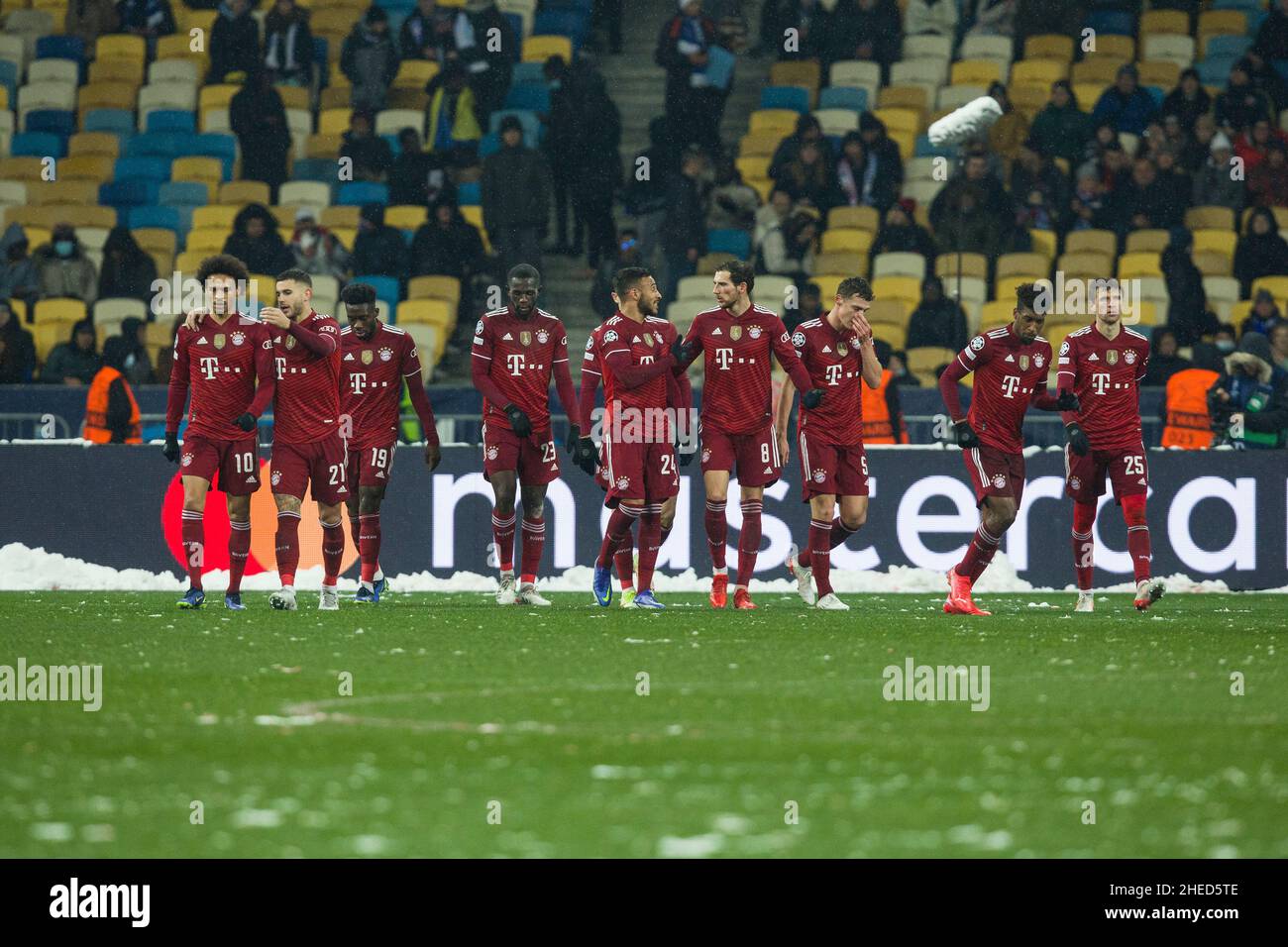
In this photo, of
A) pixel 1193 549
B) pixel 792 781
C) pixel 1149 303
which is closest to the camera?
pixel 792 781

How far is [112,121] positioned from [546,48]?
537 centimetres

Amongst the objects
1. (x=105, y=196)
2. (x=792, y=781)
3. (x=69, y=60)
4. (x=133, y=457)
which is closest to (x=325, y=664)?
(x=792, y=781)

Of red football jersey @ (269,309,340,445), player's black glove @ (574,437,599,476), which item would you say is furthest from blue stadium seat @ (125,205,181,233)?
player's black glove @ (574,437,599,476)

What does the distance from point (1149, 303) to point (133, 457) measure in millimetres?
9770

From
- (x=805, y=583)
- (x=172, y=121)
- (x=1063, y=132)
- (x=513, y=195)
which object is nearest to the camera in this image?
(x=805, y=583)

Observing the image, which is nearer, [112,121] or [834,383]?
[834,383]

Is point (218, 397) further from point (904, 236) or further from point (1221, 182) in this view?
point (1221, 182)

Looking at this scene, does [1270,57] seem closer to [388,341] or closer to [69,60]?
[388,341]

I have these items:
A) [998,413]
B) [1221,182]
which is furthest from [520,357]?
[1221,182]

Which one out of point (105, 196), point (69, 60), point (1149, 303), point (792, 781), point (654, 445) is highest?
point (69, 60)

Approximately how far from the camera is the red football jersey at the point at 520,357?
43.8 ft

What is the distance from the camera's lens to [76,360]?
1864 cm

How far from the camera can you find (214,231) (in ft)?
72.5

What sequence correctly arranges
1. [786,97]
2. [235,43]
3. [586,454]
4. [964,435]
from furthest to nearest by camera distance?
[235,43] → [786,97] → [586,454] → [964,435]
